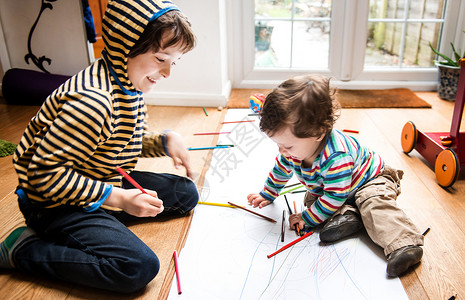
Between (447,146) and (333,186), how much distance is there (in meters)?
0.64

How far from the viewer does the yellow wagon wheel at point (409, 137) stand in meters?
1.59

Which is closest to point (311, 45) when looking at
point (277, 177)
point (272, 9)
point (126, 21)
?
point (272, 9)

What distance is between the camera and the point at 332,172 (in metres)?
1.07

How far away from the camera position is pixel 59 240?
101 cm

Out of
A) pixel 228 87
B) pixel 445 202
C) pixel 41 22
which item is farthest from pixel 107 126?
pixel 41 22

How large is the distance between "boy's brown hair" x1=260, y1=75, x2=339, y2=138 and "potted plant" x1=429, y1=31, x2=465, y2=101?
1.51m

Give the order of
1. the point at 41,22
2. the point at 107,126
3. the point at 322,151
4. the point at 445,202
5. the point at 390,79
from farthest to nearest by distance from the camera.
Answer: the point at 390,79, the point at 41,22, the point at 445,202, the point at 322,151, the point at 107,126

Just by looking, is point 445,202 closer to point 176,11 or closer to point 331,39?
point 176,11

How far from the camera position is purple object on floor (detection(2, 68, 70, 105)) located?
2256mm

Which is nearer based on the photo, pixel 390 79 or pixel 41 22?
pixel 41 22

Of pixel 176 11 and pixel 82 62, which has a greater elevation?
pixel 176 11

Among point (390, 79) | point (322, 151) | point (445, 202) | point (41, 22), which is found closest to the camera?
point (322, 151)

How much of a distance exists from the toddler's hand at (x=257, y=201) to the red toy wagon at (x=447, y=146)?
0.61 metres

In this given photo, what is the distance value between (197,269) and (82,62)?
1788mm
